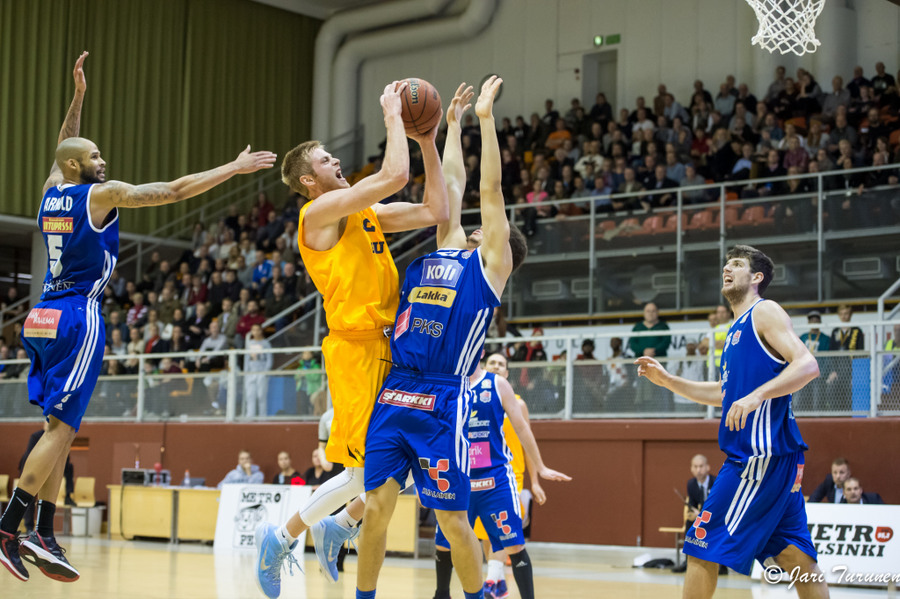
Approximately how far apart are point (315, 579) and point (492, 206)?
6371 millimetres

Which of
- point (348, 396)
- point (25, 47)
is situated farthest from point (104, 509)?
point (348, 396)

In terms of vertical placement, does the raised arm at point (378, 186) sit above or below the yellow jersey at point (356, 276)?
above

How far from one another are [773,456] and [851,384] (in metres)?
7.07

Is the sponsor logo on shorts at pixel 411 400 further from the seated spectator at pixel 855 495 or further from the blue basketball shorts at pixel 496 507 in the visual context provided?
the seated spectator at pixel 855 495

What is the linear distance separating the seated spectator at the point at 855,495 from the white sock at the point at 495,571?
474 centimetres

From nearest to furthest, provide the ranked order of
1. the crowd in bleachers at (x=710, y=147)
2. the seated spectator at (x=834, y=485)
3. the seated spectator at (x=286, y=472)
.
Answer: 1. the seated spectator at (x=834, y=485)
2. the seated spectator at (x=286, y=472)
3. the crowd in bleachers at (x=710, y=147)

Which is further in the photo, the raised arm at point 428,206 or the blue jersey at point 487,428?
the blue jersey at point 487,428

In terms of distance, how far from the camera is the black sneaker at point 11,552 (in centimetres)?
591

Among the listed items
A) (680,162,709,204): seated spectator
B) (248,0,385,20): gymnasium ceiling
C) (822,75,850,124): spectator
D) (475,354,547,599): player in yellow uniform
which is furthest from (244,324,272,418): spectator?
(248,0,385,20): gymnasium ceiling

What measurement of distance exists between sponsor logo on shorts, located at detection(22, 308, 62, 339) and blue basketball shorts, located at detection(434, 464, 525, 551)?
3.04 metres

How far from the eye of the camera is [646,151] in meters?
18.7

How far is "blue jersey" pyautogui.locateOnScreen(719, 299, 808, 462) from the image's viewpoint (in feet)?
18.5

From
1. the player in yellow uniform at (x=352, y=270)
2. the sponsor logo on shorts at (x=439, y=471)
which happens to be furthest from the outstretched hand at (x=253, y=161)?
the sponsor logo on shorts at (x=439, y=471)

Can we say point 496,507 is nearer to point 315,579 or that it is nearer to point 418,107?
point 418,107
